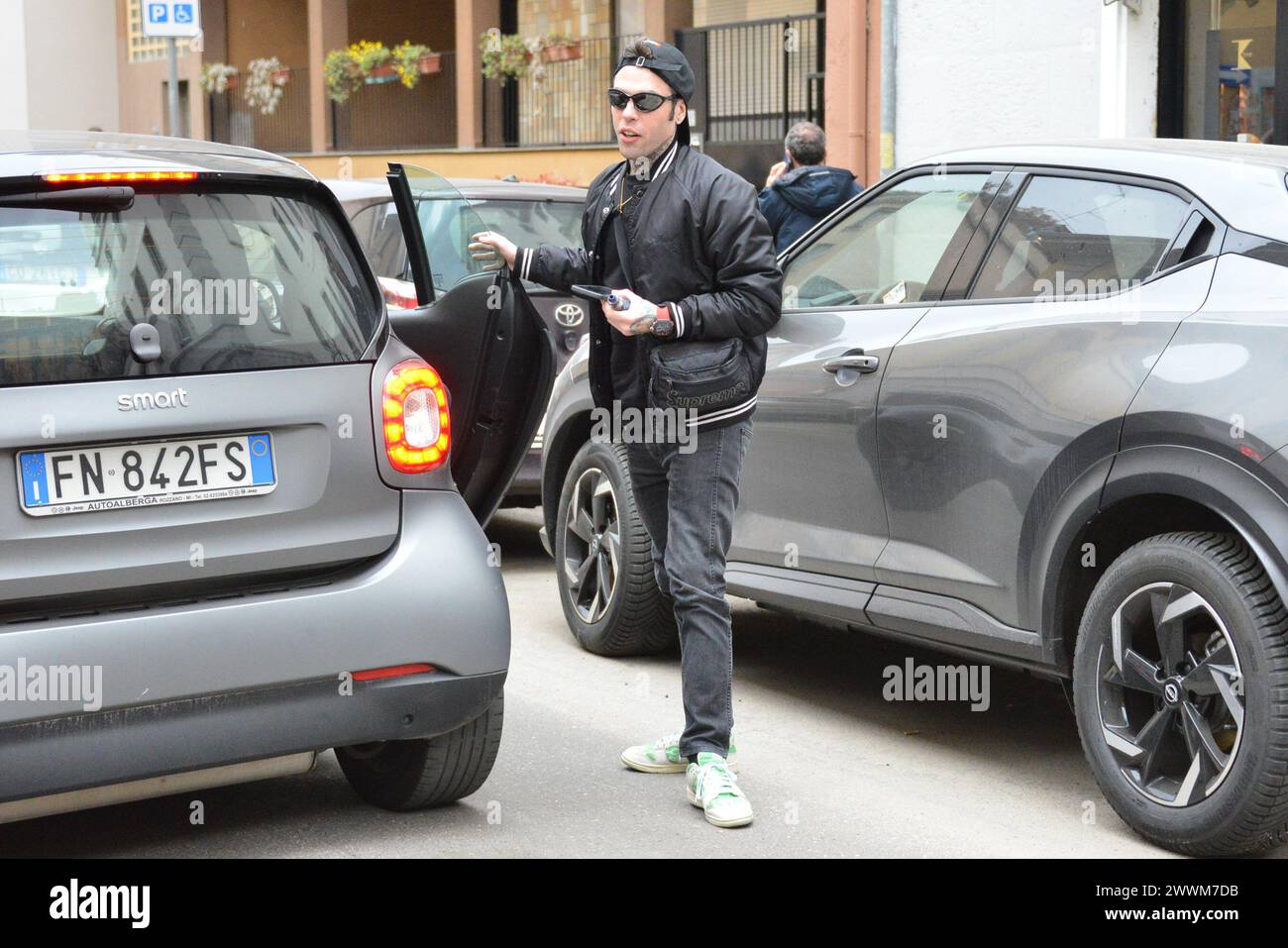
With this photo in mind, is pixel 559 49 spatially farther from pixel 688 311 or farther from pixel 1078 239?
pixel 688 311

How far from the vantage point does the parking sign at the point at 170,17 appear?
13.7m

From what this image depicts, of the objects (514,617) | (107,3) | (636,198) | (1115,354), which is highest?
(107,3)

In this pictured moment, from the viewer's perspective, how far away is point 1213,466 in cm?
404

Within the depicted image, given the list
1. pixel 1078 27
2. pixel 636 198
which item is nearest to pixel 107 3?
pixel 1078 27

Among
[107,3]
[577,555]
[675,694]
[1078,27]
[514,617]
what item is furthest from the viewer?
[107,3]

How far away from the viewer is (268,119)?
1107 inches

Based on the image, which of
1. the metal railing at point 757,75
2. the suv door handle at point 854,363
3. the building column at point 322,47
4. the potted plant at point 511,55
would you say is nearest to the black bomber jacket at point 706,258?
the suv door handle at point 854,363

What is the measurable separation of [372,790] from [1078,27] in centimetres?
938

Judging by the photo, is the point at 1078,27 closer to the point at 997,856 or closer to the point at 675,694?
the point at 675,694

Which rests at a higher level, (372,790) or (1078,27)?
(1078,27)

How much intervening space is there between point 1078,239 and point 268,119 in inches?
982

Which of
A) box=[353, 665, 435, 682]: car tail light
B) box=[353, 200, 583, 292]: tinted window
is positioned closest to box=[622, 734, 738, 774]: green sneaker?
box=[353, 665, 435, 682]: car tail light

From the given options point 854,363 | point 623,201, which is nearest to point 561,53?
point 854,363
